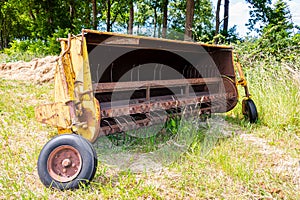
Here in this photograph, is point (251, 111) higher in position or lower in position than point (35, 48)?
lower

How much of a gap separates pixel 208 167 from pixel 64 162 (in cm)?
138

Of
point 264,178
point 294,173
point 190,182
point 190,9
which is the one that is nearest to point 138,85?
point 190,182

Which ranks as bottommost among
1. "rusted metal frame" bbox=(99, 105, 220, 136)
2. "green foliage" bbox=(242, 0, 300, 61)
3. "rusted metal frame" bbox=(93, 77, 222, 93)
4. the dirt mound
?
"rusted metal frame" bbox=(99, 105, 220, 136)

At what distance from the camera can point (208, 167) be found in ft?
8.69

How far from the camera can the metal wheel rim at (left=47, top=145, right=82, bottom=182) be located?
7.11 ft

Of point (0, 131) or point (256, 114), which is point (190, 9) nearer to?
point (256, 114)

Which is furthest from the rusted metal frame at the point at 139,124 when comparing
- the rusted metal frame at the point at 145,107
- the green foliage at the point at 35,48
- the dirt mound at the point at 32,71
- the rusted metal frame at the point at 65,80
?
the green foliage at the point at 35,48

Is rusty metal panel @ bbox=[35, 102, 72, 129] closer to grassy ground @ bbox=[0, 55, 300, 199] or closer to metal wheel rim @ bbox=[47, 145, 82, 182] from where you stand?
metal wheel rim @ bbox=[47, 145, 82, 182]

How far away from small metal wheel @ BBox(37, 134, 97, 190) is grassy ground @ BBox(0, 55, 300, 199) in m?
0.09

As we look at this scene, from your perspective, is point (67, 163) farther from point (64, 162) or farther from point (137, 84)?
point (137, 84)

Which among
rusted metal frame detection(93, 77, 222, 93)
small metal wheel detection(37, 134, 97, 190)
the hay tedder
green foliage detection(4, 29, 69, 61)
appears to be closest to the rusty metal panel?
the hay tedder

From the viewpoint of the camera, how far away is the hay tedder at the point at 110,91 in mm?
2182

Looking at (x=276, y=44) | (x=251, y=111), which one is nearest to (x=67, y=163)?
(x=251, y=111)

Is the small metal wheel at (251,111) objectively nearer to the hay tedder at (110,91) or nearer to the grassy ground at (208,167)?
the hay tedder at (110,91)
